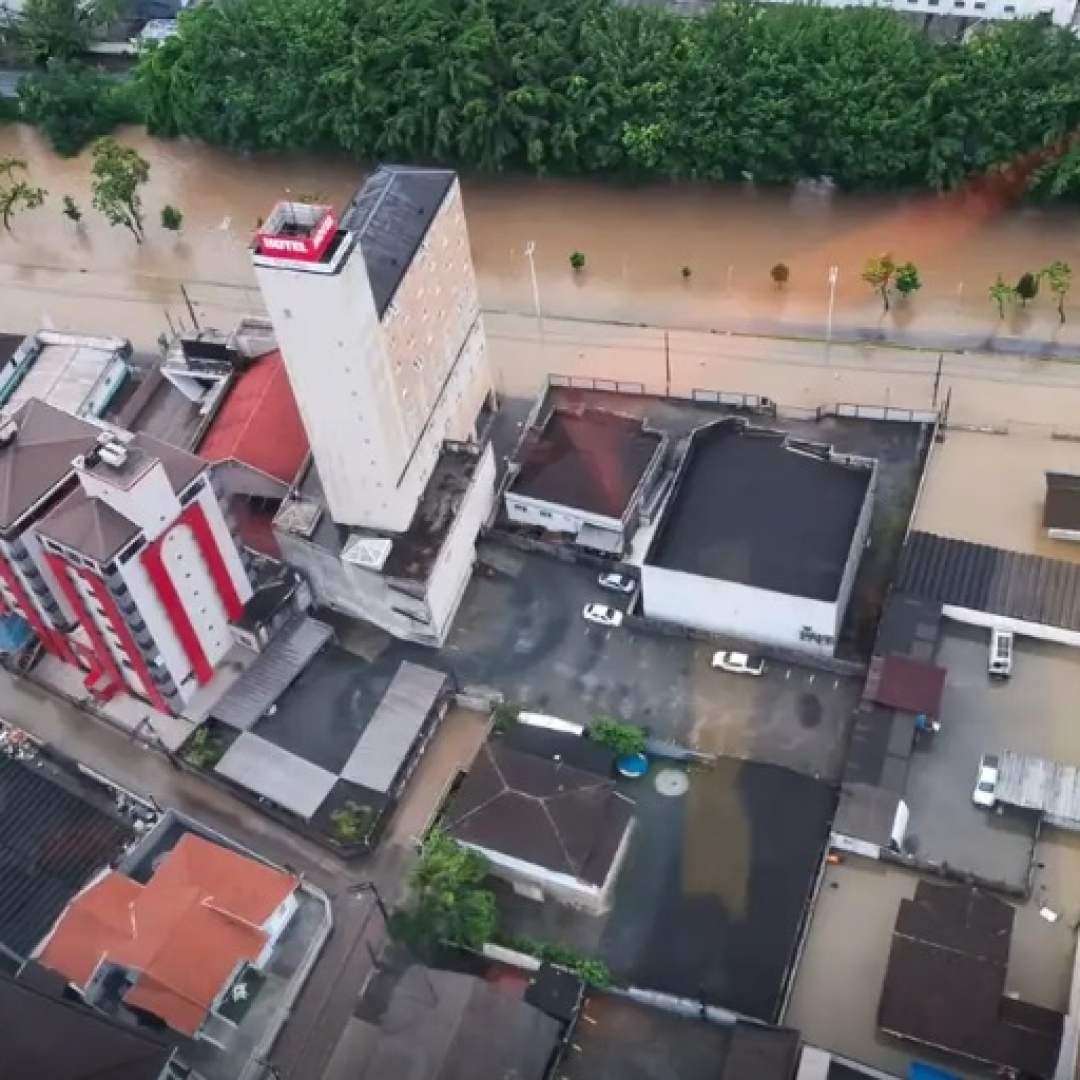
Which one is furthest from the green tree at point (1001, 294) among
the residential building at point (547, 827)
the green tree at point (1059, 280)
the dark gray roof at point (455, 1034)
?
the dark gray roof at point (455, 1034)

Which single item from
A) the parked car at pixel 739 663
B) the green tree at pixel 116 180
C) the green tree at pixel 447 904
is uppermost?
the green tree at pixel 116 180

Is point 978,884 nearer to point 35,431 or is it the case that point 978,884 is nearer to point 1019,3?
point 35,431

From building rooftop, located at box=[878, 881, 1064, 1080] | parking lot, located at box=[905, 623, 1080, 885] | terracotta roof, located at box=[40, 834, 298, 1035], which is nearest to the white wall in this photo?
parking lot, located at box=[905, 623, 1080, 885]

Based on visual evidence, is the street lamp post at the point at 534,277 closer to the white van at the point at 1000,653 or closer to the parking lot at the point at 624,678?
the parking lot at the point at 624,678

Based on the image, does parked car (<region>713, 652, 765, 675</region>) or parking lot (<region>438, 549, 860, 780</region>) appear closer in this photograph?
parking lot (<region>438, 549, 860, 780</region>)

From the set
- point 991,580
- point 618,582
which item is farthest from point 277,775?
point 991,580

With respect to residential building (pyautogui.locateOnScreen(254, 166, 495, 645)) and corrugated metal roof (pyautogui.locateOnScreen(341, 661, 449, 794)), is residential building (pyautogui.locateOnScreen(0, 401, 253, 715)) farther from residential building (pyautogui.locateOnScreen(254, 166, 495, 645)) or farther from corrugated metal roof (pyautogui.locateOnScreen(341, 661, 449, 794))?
corrugated metal roof (pyautogui.locateOnScreen(341, 661, 449, 794))

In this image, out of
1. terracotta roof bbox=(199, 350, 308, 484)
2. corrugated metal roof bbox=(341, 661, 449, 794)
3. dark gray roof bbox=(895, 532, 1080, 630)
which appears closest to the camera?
corrugated metal roof bbox=(341, 661, 449, 794)
